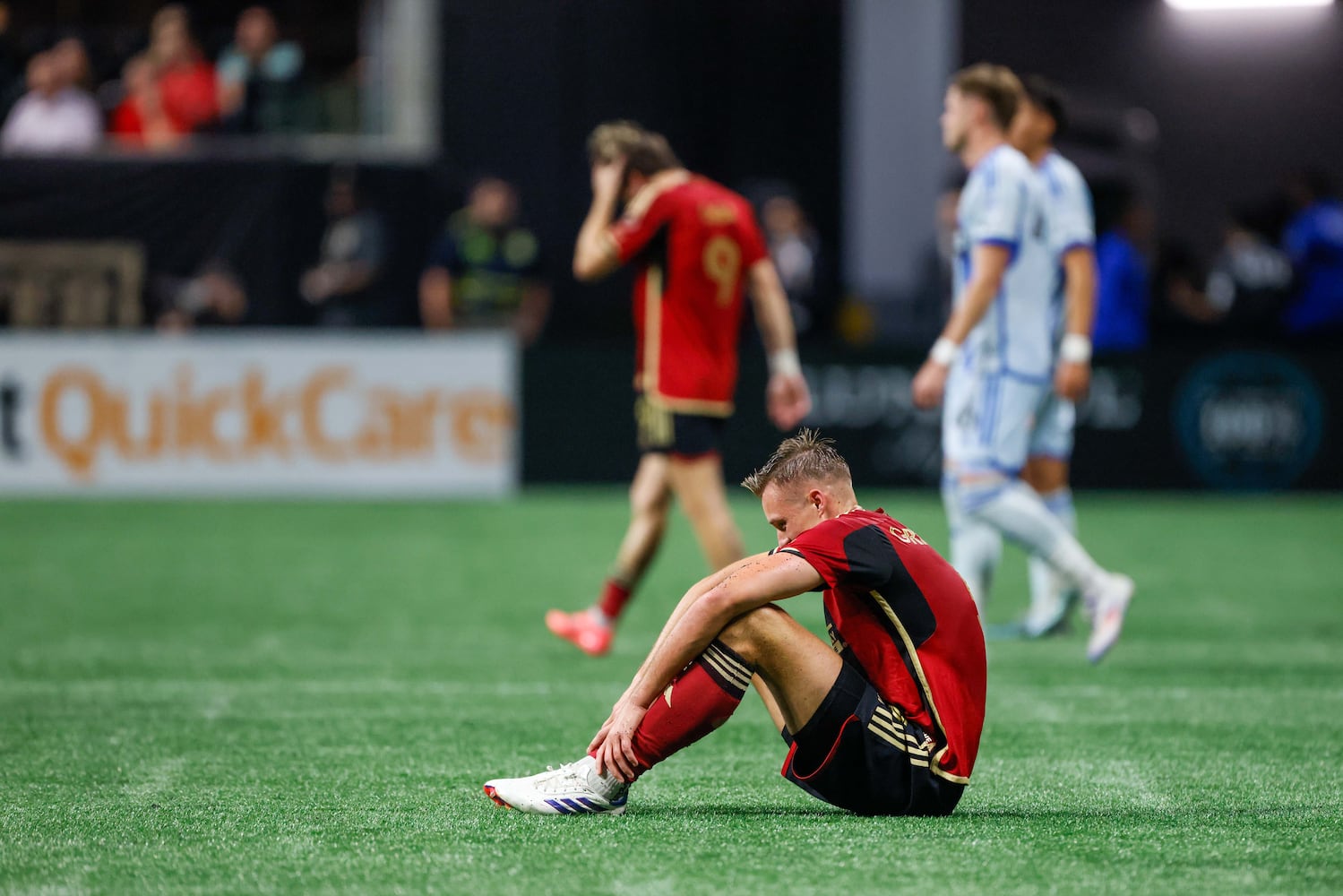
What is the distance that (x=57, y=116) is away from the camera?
→ 1650cm

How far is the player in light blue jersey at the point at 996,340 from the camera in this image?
271 inches

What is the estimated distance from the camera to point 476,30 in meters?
18.4

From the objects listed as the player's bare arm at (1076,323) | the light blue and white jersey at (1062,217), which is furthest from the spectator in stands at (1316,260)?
the player's bare arm at (1076,323)

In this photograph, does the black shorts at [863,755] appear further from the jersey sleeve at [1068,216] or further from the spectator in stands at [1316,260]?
the spectator in stands at [1316,260]

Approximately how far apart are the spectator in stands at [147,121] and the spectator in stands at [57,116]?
12.4 inches

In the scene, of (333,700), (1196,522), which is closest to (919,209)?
(1196,522)

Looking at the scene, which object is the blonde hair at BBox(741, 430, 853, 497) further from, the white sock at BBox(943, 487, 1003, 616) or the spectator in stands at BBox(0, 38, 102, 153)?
the spectator in stands at BBox(0, 38, 102, 153)

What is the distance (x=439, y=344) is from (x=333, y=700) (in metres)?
8.45

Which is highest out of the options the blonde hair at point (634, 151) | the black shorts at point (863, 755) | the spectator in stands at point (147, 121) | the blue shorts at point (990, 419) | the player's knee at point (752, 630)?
the spectator in stands at point (147, 121)

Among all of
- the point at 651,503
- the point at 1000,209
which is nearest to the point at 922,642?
the point at 1000,209

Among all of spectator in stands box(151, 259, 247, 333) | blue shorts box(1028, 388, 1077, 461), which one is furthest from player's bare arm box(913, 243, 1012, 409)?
spectator in stands box(151, 259, 247, 333)

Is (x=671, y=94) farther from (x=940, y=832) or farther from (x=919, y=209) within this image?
(x=940, y=832)

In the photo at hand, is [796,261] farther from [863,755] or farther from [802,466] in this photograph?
[863,755]

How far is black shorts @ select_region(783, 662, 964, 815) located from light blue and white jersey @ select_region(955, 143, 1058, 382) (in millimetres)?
3137
